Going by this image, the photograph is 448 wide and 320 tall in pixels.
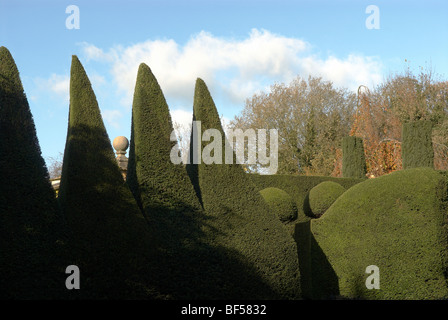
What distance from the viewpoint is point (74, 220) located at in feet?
19.1

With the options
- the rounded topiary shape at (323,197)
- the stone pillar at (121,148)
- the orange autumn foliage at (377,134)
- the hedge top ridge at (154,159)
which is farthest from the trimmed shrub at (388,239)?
the orange autumn foliage at (377,134)

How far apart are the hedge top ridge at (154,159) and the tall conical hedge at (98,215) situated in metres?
0.42

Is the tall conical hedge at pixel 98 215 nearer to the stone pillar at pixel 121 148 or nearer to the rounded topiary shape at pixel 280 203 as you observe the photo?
the stone pillar at pixel 121 148

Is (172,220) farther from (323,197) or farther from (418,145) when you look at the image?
(418,145)

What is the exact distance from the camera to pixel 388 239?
8.23m

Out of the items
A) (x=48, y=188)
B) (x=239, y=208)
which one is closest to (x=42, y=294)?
(x=48, y=188)

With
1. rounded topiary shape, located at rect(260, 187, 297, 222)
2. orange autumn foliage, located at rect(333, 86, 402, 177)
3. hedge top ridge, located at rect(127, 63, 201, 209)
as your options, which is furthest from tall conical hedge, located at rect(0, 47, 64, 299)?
orange autumn foliage, located at rect(333, 86, 402, 177)

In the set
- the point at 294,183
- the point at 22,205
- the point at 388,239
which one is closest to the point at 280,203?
the point at 388,239

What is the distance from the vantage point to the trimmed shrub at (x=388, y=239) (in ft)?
26.1

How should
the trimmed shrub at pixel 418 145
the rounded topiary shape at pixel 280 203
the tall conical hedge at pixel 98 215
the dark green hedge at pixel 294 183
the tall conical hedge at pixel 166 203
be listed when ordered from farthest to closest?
the trimmed shrub at pixel 418 145 < the dark green hedge at pixel 294 183 < the rounded topiary shape at pixel 280 203 < the tall conical hedge at pixel 166 203 < the tall conical hedge at pixel 98 215

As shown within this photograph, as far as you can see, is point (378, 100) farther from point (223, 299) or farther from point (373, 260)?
point (223, 299)

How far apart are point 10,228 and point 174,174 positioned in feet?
8.14

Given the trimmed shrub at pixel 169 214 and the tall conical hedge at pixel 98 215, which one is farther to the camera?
the trimmed shrub at pixel 169 214

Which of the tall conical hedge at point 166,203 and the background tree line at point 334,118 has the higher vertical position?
the background tree line at point 334,118
